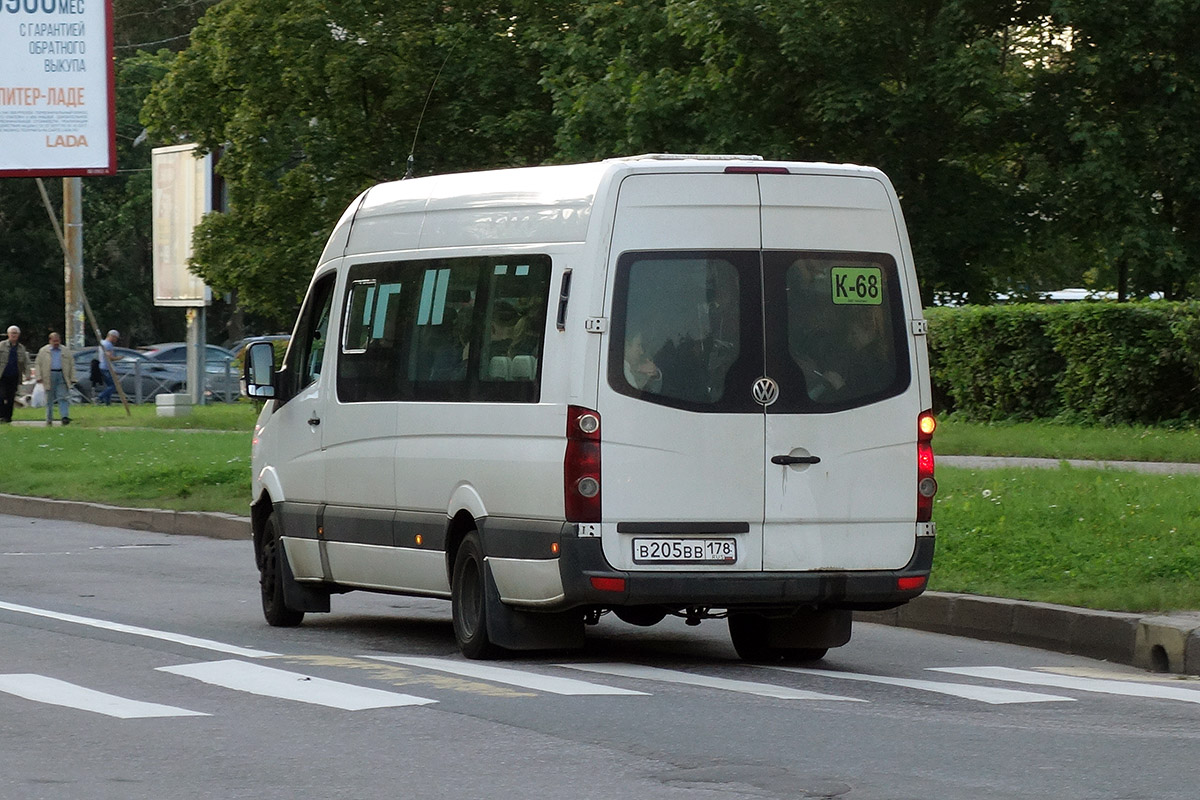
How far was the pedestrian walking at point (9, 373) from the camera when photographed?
122 ft

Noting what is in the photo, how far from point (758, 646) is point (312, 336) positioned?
3185 mm

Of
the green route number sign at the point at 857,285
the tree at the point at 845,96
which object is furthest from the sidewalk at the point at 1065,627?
the tree at the point at 845,96

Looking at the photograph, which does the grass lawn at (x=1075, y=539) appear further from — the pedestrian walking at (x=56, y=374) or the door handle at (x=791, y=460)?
the pedestrian walking at (x=56, y=374)

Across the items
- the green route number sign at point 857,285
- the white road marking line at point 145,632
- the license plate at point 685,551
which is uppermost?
the green route number sign at point 857,285

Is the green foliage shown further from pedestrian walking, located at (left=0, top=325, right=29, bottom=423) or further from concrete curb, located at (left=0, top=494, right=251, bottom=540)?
pedestrian walking, located at (left=0, top=325, right=29, bottom=423)

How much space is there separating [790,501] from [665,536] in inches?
23.9

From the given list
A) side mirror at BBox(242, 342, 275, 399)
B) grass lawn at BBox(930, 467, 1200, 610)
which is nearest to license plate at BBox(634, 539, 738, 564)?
grass lawn at BBox(930, 467, 1200, 610)

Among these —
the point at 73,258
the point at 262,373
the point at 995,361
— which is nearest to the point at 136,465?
the point at 995,361

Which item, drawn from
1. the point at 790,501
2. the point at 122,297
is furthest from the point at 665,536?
the point at 122,297

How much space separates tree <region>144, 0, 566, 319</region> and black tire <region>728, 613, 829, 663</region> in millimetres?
24053

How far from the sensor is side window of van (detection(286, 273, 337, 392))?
11.9 metres

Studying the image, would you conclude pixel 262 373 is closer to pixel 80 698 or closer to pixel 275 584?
pixel 275 584

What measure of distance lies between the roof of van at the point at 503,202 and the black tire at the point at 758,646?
7.24 ft

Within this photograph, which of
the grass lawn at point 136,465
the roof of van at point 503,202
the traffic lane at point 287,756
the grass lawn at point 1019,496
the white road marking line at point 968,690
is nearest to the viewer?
the traffic lane at point 287,756
